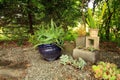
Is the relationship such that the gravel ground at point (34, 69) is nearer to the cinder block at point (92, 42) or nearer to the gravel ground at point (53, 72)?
the gravel ground at point (53, 72)

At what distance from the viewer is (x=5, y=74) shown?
4625 mm

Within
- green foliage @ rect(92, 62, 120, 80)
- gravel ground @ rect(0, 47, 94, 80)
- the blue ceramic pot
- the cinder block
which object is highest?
the cinder block

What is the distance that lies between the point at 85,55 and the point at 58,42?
0.73 metres

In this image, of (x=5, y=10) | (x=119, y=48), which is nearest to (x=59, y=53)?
(x=119, y=48)

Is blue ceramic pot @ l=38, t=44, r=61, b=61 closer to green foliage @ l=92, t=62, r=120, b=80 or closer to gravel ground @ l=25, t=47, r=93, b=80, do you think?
gravel ground @ l=25, t=47, r=93, b=80

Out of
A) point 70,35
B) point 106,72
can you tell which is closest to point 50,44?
point 106,72

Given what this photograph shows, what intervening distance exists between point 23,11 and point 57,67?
332 cm

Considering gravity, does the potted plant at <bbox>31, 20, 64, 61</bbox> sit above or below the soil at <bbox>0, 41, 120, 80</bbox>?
above

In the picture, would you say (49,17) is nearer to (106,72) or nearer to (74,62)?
(74,62)

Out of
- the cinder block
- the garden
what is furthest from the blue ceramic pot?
the cinder block

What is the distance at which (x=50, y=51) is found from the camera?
16.9ft

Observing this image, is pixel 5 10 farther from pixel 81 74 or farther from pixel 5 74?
pixel 81 74

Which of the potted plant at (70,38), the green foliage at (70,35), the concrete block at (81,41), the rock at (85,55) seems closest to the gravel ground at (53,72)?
the rock at (85,55)

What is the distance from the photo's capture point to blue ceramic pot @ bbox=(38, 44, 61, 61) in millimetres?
5147
